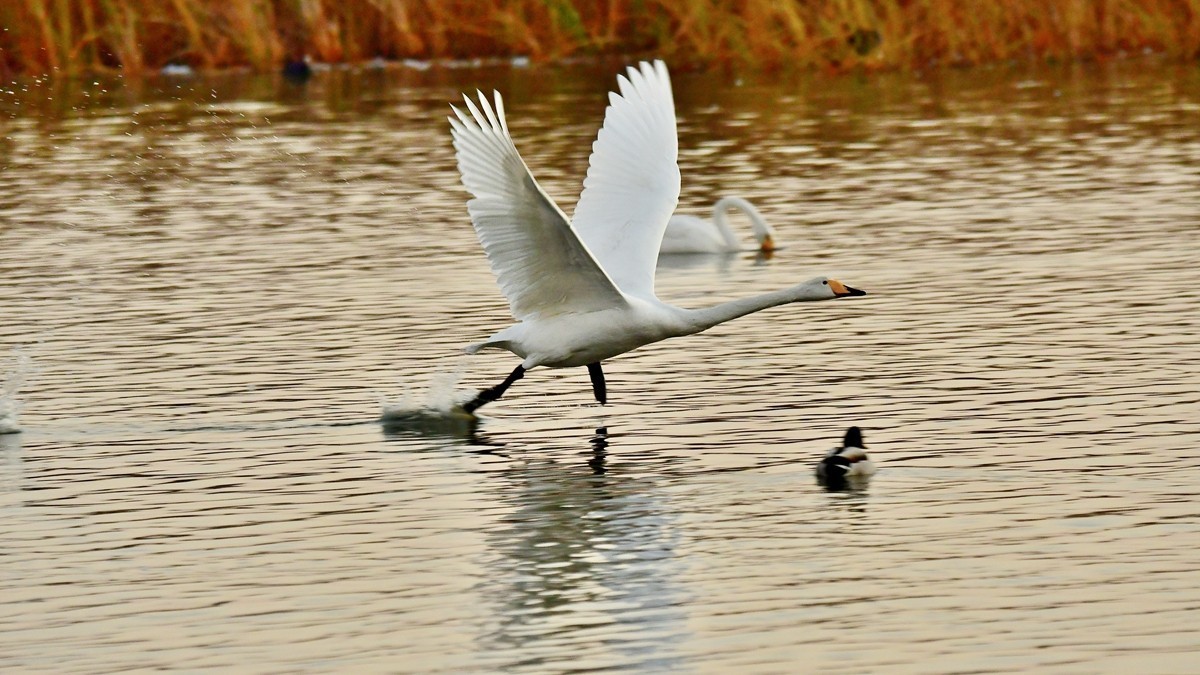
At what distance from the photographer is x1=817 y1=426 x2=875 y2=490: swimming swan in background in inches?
394

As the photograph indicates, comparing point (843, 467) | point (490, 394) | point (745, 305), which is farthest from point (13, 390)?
point (843, 467)

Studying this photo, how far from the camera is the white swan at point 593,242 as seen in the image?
10281 mm

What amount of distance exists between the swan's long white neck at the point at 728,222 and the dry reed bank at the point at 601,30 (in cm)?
1163

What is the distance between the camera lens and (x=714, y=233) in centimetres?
1886

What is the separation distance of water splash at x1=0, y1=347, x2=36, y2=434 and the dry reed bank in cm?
1722

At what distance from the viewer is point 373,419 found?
1196 centimetres

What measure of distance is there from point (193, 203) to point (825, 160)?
20.5 feet

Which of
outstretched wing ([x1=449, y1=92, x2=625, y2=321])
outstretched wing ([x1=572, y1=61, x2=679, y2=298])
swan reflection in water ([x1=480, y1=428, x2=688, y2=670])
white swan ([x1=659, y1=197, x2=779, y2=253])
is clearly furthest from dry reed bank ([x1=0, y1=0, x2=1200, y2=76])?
swan reflection in water ([x1=480, y1=428, x2=688, y2=670])

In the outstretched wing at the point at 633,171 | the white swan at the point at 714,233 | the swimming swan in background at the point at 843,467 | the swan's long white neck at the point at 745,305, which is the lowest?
the white swan at the point at 714,233

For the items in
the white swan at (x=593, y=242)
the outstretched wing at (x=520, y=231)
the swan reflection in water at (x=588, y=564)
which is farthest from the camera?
the white swan at (x=593, y=242)

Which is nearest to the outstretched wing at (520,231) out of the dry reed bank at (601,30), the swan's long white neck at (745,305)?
the swan's long white neck at (745,305)

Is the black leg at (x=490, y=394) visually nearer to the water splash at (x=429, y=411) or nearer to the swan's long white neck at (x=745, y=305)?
the water splash at (x=429, y=411)

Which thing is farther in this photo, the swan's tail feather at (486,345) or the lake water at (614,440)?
the swan's tail feather at (486,345)

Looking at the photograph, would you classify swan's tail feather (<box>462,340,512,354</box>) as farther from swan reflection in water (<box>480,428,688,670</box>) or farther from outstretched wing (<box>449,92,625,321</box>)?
swan reflection in water (<box>480,428,688,670</box>)
